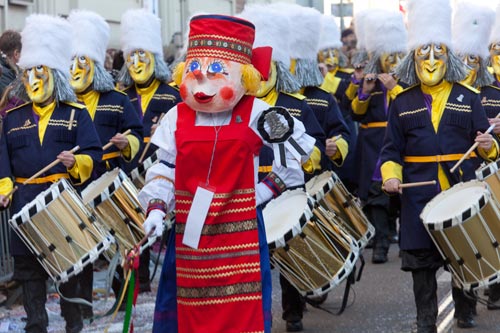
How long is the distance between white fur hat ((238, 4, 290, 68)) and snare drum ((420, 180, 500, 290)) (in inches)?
73.3

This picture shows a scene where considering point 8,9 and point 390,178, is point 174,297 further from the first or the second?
point 8,9

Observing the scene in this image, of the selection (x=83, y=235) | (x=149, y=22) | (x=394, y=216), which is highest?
(x=149, y=22)

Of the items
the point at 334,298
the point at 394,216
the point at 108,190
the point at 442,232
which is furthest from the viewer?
the point at 394,216

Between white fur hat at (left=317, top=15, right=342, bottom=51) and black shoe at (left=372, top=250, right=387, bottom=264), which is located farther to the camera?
white fur hat at (left=317, top=15, right=342, bottom=51)

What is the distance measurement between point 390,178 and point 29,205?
86.4 inches

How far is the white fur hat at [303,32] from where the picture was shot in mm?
10312

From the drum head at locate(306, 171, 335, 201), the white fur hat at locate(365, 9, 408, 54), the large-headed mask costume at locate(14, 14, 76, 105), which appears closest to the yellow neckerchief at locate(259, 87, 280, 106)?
the drum head at locate(306, 171, 335, 201)

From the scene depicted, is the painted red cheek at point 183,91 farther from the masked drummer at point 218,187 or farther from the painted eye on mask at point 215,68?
the painted eye on mask at point 215,68

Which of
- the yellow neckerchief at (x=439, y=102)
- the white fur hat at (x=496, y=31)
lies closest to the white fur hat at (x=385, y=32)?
the white fur hat at (x=496, y=31)

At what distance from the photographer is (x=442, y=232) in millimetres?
7668

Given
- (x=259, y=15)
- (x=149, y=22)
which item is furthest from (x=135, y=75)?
(x=259, y=15)

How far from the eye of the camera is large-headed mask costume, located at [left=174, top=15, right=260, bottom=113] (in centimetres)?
651

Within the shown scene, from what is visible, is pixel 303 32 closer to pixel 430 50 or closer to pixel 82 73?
pixel 82 73

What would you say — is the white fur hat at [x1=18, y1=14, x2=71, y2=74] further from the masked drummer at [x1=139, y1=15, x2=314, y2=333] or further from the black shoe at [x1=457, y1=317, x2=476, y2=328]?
the black shoe at [x1=457, y1=317, x2=476, y2=328]
